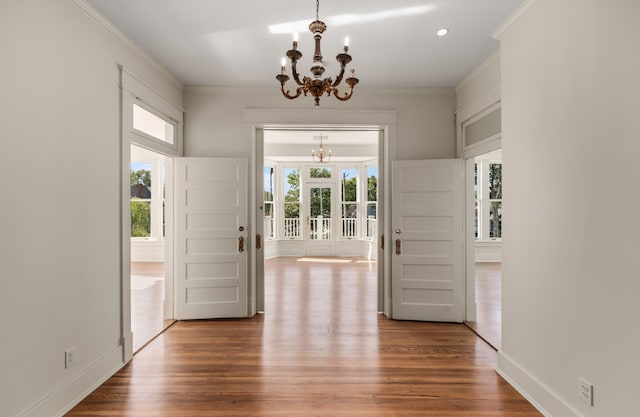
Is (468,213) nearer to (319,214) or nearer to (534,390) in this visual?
(534,390)

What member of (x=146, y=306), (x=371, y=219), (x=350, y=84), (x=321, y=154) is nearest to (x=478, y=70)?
(x=350, y=84)

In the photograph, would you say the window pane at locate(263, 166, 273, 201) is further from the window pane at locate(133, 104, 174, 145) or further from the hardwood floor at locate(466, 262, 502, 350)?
the hardwood floor at locate(466, 262, 502, 350)

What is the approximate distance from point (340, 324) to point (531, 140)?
8.81 ft

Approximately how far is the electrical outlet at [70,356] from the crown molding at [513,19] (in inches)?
160

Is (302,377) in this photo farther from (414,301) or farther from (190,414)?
(414,301)

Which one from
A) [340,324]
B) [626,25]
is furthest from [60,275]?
[626,25]

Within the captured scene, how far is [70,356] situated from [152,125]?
239 cm

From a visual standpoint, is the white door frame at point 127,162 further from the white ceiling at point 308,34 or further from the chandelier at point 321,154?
the chandelier at point 321,154

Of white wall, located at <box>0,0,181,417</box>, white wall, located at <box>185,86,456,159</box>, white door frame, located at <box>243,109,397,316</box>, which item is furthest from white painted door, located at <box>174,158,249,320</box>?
white wall, located at <box>0,0,181,417</box>

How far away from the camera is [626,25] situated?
167 cm

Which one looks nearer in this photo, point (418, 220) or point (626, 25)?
point (626, 25)

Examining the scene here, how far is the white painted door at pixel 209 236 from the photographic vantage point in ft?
13.2

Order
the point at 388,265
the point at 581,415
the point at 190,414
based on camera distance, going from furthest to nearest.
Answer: the point at 388,265, the point at 190,414, the point at 581,415

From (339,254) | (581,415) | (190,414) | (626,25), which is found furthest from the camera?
(339,254)
